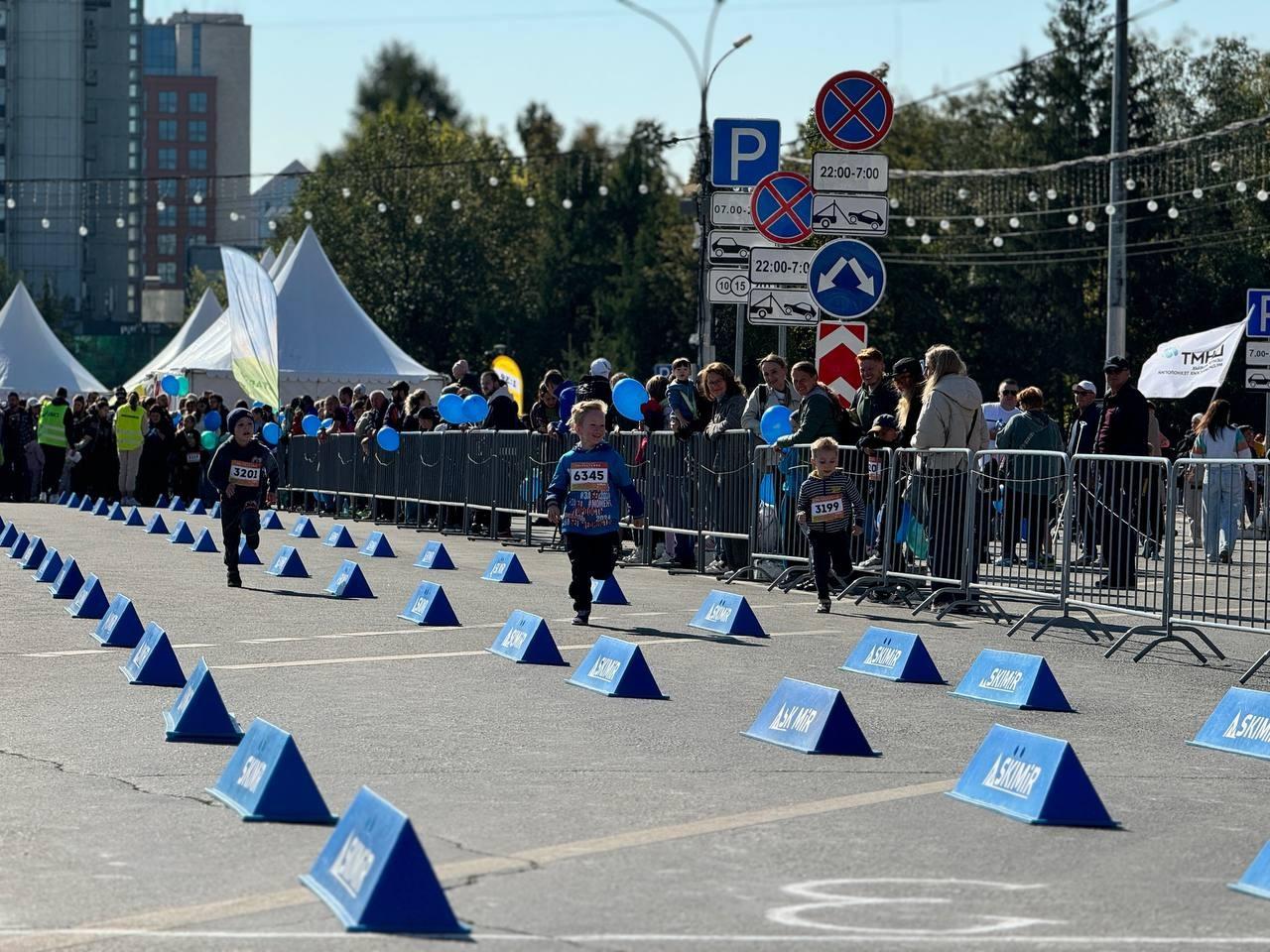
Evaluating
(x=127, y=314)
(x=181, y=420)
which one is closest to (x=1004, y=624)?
(x=181, y=420)

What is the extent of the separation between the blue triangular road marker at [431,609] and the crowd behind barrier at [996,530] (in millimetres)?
3462

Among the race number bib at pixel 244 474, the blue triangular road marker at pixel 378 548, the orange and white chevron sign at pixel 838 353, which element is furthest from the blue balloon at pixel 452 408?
the orange and white chevron sign at pixel 838 353

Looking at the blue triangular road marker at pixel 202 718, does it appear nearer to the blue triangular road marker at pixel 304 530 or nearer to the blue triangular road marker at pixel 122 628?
the blue triangular road marker at pixel 122 628

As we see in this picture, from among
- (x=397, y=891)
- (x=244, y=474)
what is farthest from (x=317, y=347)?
(x=397, y=891)

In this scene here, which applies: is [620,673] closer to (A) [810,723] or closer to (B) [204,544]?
(A) [810,723]

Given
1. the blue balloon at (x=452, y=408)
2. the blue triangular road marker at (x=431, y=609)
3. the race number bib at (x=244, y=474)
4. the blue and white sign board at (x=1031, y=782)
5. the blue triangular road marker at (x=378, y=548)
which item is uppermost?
the blue balloon at (x=452, y=408)

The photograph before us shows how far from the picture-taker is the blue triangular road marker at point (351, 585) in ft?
57.6

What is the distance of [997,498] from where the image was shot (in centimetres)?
1530

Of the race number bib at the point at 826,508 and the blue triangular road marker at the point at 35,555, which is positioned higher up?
the race number bib at the point at 826,508

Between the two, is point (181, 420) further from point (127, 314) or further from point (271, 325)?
point (127, 314)

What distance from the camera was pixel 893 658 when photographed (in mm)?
12430

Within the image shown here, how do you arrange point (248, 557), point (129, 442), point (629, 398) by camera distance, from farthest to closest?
point (129, 442)
point (629, 398)
point (248, 557)

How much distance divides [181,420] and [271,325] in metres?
7.78

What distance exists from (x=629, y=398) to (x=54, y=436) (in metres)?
20.3
